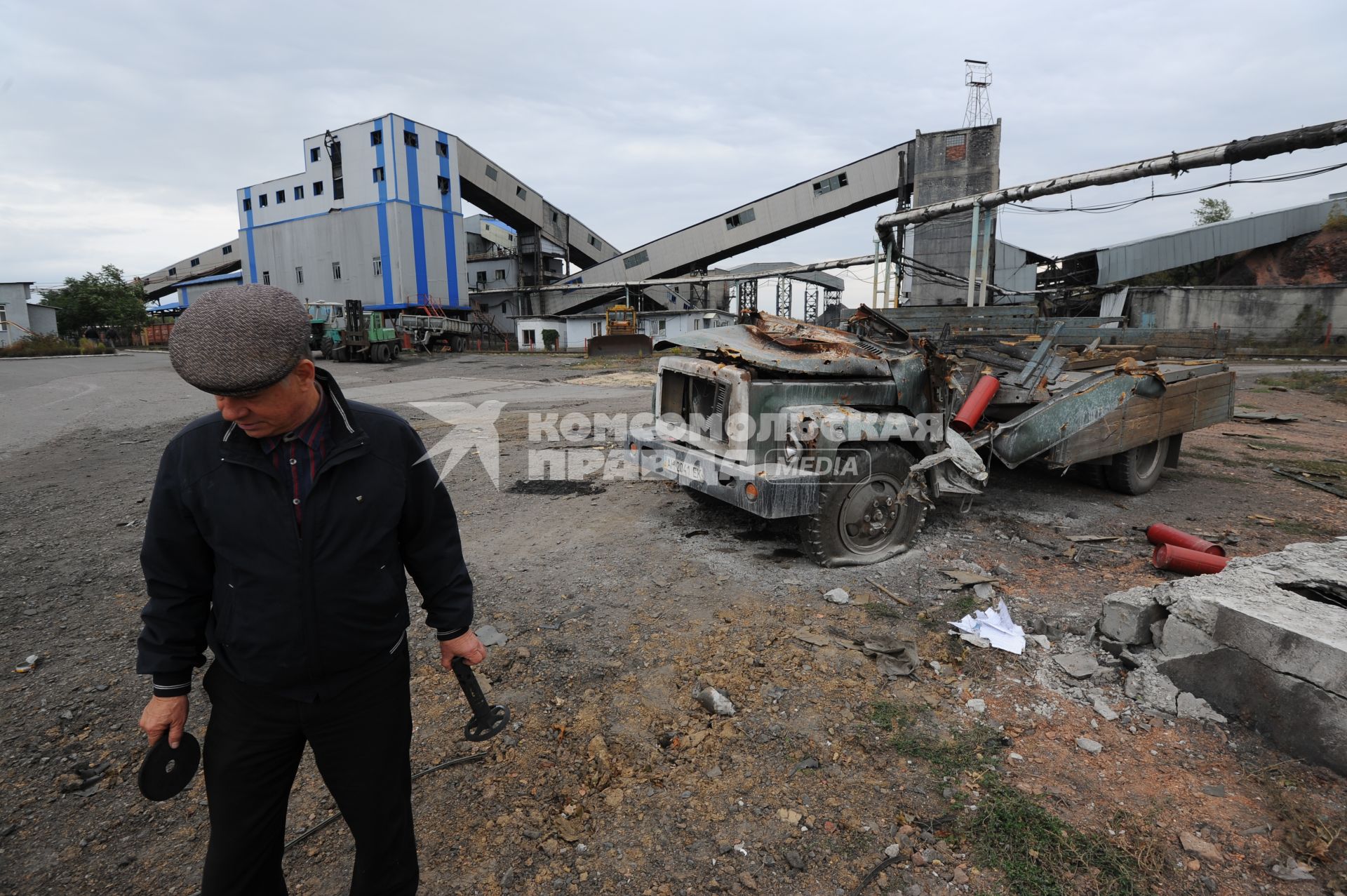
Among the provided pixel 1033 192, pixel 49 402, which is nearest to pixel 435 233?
pixel 49 402

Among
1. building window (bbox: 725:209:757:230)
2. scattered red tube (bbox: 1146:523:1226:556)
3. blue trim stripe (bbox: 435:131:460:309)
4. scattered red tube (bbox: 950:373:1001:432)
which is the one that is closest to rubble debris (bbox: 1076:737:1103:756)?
scattered red tube (bbox: 1146:523:1226:556)

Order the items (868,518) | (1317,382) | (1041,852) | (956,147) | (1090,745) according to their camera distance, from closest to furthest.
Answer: (1041,852), (1090,745), (868,518), (1317,382), (956,147)

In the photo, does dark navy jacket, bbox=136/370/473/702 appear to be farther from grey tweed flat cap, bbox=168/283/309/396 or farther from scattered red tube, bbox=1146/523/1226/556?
scattered red tube, bbox=1146/523/1226/556

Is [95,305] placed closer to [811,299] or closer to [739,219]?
[739,219]

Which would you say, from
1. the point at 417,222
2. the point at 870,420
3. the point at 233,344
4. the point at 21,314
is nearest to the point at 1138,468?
the point at 870,420

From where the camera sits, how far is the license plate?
15.5ft

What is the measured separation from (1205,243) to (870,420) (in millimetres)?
33470

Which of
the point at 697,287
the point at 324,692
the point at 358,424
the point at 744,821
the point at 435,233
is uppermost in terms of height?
the point at 435,233

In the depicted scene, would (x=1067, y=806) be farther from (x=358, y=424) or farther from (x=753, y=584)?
(x=358, y=424)

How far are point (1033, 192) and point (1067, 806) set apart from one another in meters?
15.6

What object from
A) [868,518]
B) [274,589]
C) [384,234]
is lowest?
[868,518]

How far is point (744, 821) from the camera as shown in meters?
2.33

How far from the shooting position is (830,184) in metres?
28.8

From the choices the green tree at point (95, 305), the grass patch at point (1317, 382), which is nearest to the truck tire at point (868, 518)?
the grass patch at point (1317, 382)
